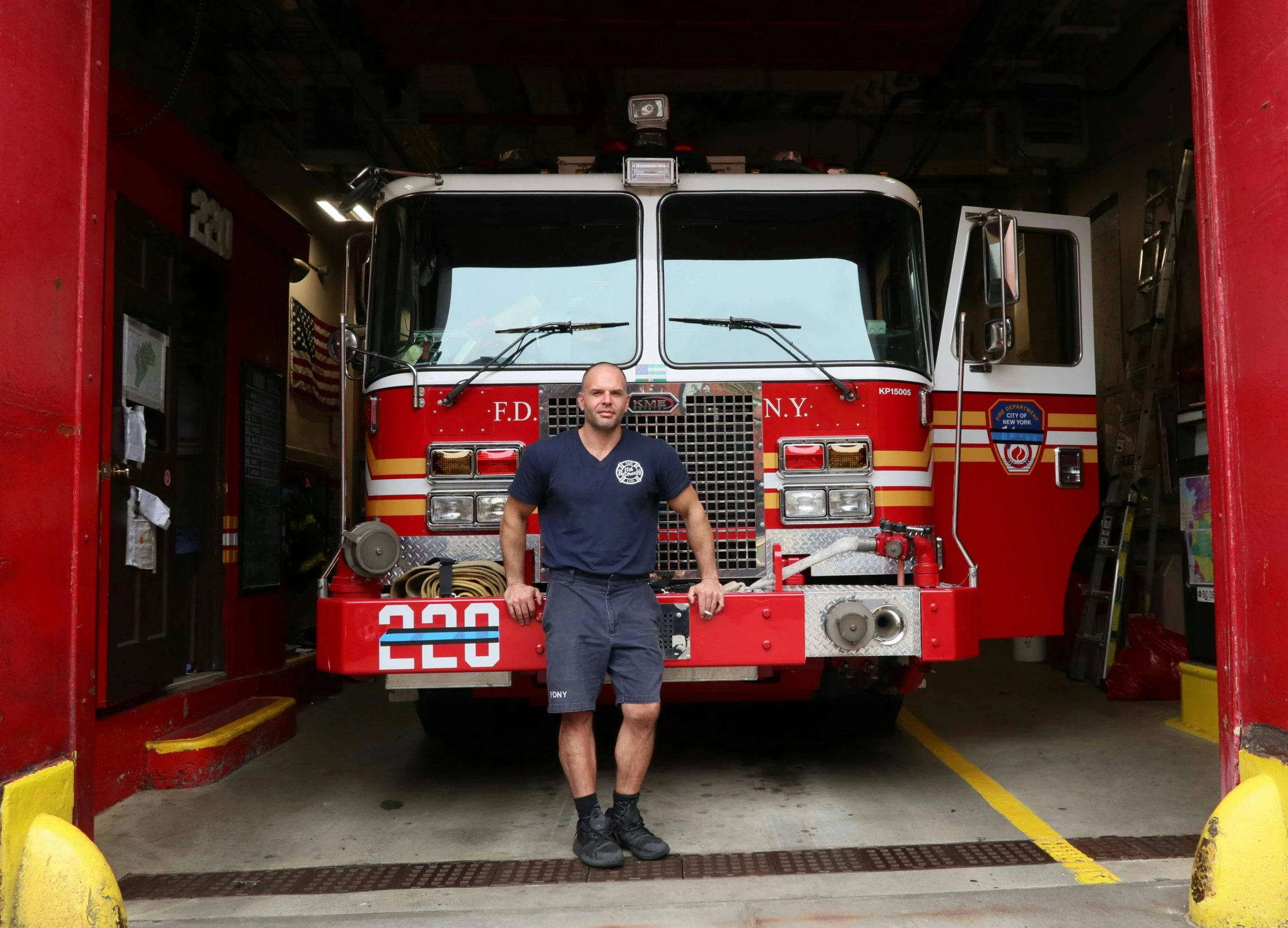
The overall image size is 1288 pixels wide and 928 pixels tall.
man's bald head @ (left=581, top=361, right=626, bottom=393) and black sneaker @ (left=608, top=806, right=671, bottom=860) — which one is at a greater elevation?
man's bald head @ (left=581, top=361, right=626, bottom=393)

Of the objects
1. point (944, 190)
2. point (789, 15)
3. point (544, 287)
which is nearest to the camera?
point (544, 287)

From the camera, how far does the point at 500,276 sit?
4605mm

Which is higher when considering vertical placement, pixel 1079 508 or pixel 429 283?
pixel 429 283

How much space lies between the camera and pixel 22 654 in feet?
9.40

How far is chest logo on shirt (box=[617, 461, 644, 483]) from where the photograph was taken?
3.78 m

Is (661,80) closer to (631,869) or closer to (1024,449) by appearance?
(1024,449)

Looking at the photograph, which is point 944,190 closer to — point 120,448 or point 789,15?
point 789,15

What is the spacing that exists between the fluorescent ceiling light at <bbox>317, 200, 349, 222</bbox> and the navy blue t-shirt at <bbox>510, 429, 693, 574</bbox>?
6297 mm

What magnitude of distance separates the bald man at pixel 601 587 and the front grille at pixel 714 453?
0.58 metres

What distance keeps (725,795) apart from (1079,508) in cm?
224

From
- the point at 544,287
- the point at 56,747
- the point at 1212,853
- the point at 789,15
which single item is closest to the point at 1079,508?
the point at 1212,853

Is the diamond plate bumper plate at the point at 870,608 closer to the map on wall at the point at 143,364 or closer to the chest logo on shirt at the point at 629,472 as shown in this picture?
the chest logo on shirt at the point at 629,472

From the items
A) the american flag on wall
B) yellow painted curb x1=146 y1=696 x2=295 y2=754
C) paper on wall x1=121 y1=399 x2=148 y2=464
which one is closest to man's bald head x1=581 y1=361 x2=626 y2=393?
paper on wall x1=121 y1=399 x2=148 y2=464

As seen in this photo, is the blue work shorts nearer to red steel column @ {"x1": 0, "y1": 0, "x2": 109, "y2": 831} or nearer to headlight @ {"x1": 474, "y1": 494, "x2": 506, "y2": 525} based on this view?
headlight @ {"x1": 474, "y1": 494, "x2": 506, "y2": 525}
